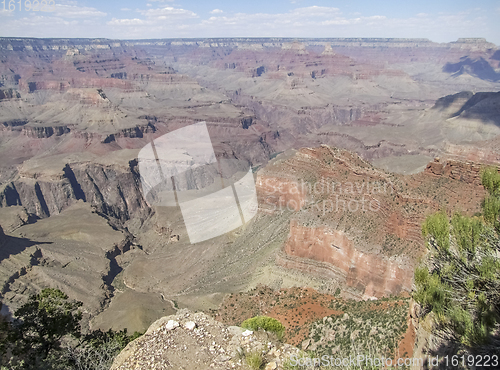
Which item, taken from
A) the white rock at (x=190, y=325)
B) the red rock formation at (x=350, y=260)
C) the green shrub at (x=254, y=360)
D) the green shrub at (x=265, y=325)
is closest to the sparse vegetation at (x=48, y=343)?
the white rock at (x=190, y=325)

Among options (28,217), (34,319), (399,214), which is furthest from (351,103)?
(34,319)

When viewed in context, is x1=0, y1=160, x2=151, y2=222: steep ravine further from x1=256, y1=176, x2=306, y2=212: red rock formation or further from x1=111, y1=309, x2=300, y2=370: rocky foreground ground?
x1=111, y1=309, x2=300, y2=370: rocky foreground ground

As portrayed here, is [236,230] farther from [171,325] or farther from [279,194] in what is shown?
[171,325]

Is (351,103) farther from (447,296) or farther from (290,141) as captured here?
(447,296)

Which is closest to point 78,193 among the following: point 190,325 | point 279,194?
point 279,194

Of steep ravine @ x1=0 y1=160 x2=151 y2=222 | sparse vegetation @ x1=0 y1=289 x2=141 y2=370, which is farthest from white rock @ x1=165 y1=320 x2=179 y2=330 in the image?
steep ravine @ x1=0 y1=160 x2=151 y2=222
